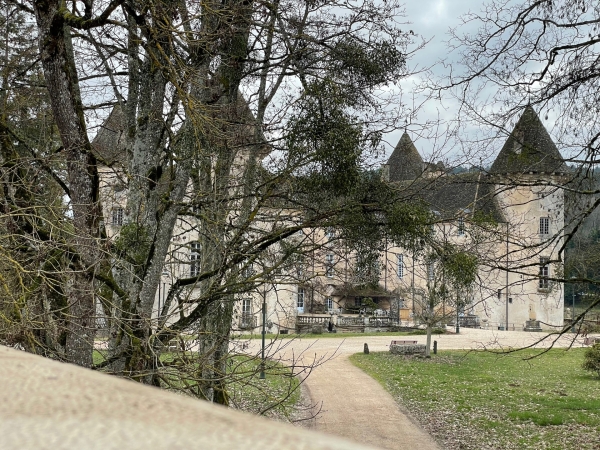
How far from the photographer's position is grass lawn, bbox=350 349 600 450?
1198 centimetres

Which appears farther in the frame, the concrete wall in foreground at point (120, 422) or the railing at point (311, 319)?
the railing at point (311, 319)

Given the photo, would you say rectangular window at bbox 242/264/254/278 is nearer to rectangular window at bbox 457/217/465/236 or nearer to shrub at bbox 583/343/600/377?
rectangular window at bbox 457/217/465/236

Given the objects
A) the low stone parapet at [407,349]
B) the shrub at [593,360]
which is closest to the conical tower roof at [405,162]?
the shrub at [593,360]

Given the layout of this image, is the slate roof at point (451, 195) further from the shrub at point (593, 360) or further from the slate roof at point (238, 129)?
Result: the shrub at point (593, 360)

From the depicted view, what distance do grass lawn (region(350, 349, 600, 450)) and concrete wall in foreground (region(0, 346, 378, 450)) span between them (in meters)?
9.67

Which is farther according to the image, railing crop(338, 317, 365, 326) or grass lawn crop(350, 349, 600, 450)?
railing crop(338, 317, 365, 326)

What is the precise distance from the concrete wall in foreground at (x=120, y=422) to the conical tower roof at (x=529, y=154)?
895cm

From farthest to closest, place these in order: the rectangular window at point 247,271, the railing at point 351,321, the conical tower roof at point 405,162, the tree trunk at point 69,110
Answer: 1. the railing at point 351,321
2. the conical tower roof at point 405,162
3. the rectangular window at point 247,271
4. the tree trunk at point 69,110

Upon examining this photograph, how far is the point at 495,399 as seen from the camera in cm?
1636

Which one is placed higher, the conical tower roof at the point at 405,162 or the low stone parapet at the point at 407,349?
the conical tower roof at the point at 405,162

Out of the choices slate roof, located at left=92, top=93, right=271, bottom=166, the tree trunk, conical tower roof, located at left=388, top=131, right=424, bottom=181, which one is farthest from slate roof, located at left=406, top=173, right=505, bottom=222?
the tree trunk

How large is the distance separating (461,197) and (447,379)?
34.8ft

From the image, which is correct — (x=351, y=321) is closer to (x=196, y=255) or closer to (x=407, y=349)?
(x=407, y=349)

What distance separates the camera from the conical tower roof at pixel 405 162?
10398 millimetres
